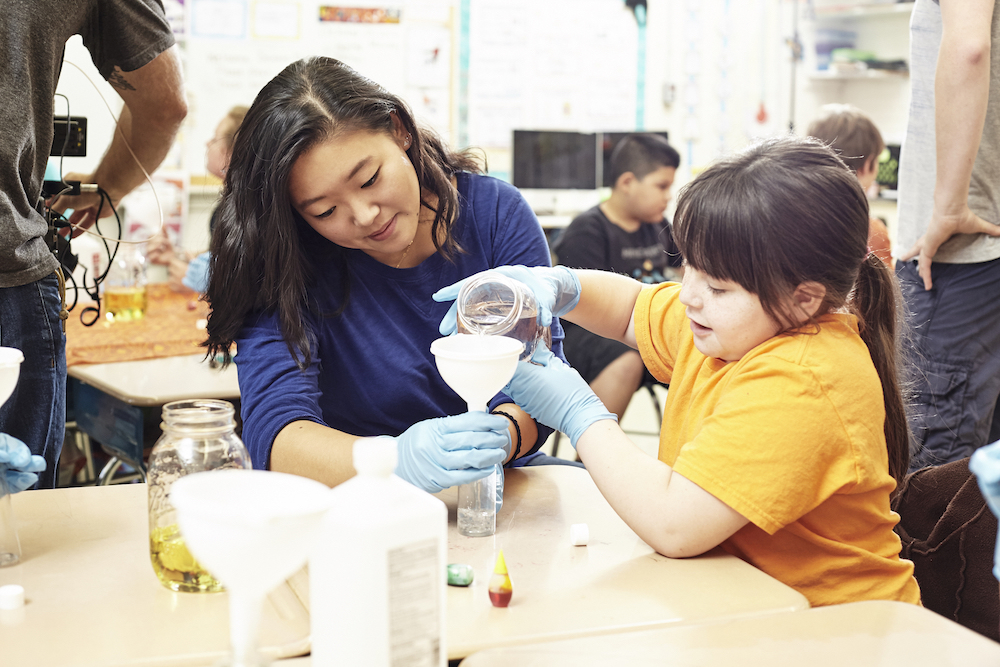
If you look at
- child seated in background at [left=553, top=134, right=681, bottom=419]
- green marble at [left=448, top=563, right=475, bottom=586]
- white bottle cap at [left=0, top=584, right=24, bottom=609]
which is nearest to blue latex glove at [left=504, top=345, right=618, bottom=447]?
green marble at [left=448, top=563, right=475, bottom=586]

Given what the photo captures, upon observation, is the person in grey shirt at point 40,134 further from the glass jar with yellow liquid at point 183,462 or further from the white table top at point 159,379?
the glass jar with yellow liquid at point 183,462

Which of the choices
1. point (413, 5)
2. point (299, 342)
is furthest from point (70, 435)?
point (413, 5)

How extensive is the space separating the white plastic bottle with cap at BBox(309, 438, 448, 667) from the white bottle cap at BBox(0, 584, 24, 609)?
0.39m

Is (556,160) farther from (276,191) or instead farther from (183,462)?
(183,462)

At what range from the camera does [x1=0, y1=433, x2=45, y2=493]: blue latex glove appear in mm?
899

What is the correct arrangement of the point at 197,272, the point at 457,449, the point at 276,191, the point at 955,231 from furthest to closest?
1. the point at 197,272
2. the point at 955,231
3. the point at 276,191
4. the point at 457,449

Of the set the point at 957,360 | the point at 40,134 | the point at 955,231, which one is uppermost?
the point at 40,134

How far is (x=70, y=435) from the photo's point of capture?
2.79 m

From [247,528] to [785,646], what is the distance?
0.51 metres

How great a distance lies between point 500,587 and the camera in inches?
33.3

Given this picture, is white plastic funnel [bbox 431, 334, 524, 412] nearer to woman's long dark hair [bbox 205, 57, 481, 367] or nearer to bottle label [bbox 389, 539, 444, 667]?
bottle label [bbox 389, 539, 444, 667]

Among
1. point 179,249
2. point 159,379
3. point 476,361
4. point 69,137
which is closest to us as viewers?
point 476,361

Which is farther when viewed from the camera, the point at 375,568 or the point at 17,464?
the point at 17,464

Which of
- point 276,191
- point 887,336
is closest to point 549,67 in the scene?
point 276,191
